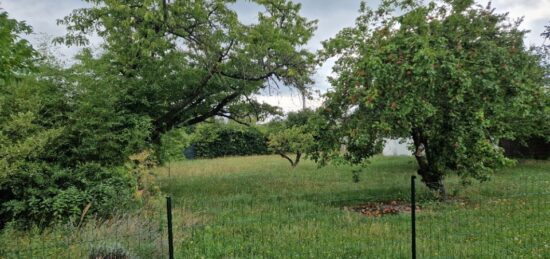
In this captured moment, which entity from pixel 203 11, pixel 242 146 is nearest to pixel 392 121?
pixel 203 11

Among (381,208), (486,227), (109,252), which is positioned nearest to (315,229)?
(381,208)

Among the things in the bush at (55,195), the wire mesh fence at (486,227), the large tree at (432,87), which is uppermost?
the large tree at (432,87)

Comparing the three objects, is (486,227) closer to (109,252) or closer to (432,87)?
(432,87)

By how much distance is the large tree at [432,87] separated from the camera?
748cm

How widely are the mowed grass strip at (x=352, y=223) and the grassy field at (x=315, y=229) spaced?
0.05ft

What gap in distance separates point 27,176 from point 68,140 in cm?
114

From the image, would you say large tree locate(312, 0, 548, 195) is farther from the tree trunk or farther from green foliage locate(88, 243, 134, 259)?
green foliage locate(88, 243, 134, 259)

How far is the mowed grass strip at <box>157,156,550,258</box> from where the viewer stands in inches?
220

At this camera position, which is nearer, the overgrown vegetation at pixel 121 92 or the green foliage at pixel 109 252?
the green foliage at pixel 109 252

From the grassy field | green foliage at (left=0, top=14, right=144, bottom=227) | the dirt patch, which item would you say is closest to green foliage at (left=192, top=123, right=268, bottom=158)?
the grassy field

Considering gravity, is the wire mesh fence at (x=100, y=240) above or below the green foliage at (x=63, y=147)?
below

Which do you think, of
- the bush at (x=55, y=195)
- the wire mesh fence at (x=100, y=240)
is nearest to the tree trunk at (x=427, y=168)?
the wire mesh fence at (x=100, y=240)

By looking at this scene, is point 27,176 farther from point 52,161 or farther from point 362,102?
point 362,102

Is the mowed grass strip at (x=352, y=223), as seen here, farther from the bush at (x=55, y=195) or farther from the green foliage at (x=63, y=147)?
the green foliage at (x=63, y=147)
